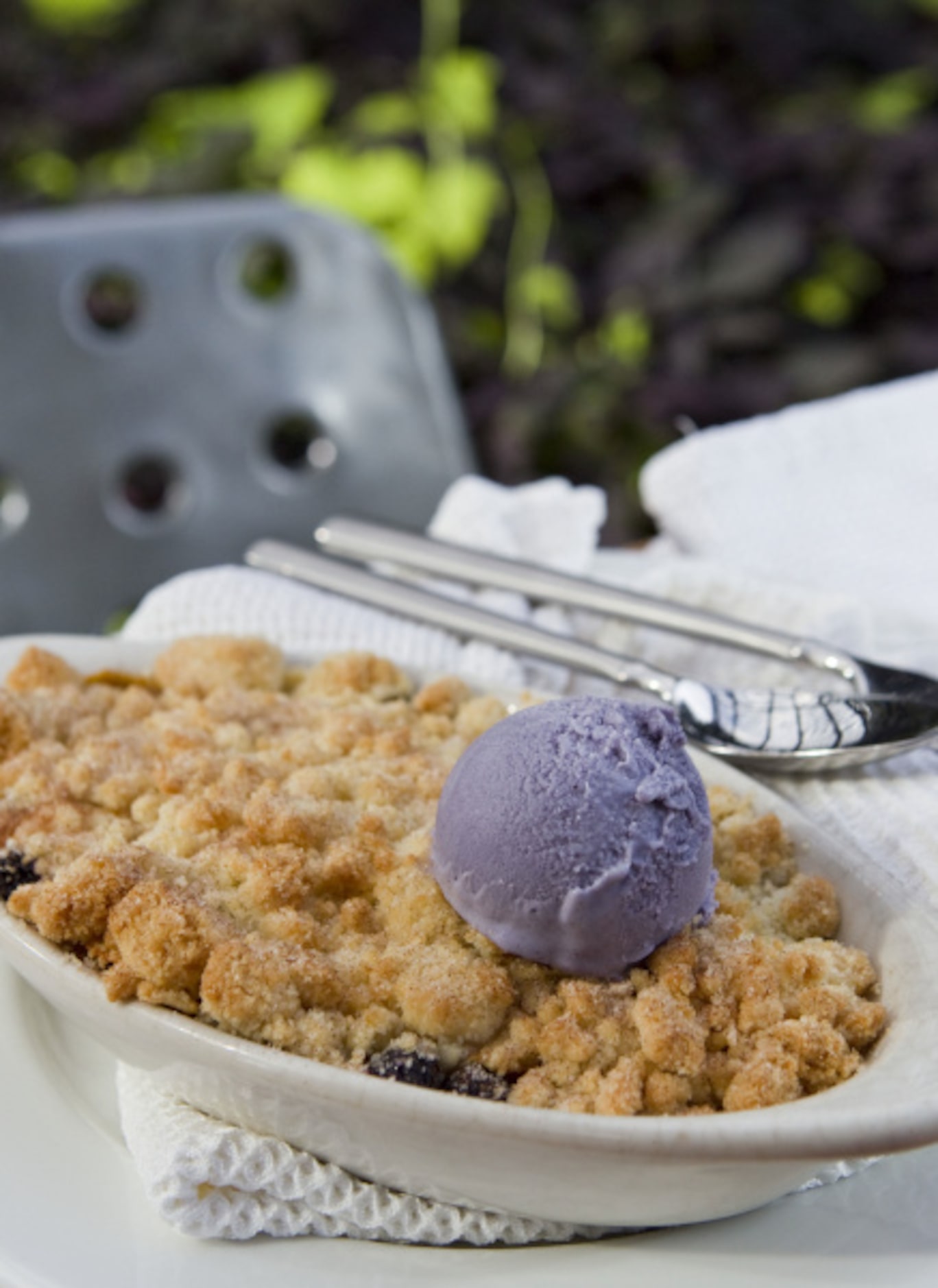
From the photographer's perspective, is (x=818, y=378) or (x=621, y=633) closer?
(x=621, y=633)

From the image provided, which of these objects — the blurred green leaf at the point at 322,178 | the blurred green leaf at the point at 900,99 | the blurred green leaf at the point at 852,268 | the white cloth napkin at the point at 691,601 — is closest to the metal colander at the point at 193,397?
the white cloth napkin at the point at 691,601

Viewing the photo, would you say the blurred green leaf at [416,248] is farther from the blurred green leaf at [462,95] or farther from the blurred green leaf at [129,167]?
the blurred green leaf at [129,167]

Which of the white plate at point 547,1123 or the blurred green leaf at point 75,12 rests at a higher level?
the blurred green leaf at point 75,12

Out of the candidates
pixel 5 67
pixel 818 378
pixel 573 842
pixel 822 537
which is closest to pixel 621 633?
pixel 822 537

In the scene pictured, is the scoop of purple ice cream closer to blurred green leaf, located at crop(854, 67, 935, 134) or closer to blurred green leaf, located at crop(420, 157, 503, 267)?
blurred green leaf, located at crop(420, 157, 503, 267)

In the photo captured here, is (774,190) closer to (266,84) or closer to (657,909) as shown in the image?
(266,84)

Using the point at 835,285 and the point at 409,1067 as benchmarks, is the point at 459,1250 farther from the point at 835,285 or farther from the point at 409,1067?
the point at 835,285
